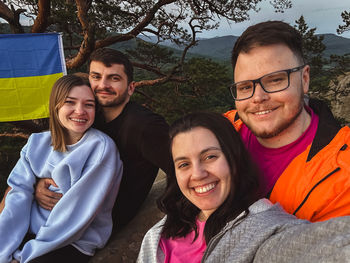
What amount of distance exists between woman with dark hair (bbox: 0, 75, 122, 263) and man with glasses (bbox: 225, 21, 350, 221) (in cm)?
99

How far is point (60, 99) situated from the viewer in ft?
6.14

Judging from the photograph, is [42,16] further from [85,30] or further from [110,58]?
[110,58]

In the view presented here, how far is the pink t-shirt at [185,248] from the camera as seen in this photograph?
1.26 m

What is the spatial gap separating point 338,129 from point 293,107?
0.71 feet

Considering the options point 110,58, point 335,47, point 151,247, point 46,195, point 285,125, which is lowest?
point 151,247

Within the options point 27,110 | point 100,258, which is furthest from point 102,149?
point 27,110

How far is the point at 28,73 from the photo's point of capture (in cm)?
386

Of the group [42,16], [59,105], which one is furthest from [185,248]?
[42,16]

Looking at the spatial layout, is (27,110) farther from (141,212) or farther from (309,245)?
(309,245)

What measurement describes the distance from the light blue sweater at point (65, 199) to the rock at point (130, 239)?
0.20 meters

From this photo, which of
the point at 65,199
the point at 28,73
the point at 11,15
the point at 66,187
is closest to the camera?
the point at 65,199

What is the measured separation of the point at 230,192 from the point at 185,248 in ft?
1.28

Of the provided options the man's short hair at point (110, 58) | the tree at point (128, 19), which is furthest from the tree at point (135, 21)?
the man's short hair at point (110, 58)

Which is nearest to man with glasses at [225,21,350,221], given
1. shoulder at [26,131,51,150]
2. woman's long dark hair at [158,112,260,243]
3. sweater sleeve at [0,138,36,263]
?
woman's long dark hair at [158,112,260,243]
